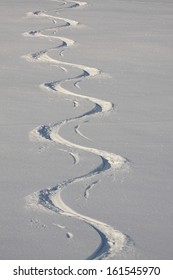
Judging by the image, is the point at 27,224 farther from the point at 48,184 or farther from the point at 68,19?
the point at 68,19

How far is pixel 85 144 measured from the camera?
4648 millimetres

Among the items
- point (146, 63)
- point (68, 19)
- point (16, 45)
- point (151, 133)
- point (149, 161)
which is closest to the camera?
point (149, 161)

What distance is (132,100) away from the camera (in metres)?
5.72

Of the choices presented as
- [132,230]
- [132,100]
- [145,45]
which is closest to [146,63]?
[145,45]

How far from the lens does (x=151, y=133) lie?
4.93 metres

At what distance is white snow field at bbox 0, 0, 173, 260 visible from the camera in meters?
3.47

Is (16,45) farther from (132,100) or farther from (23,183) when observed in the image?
(23,183)

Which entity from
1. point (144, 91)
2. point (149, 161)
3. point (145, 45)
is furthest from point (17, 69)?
point (149, 161)

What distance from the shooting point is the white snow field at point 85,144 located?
3469 millimetres

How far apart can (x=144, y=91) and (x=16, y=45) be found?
6.47 ft

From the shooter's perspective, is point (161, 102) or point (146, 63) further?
point (146, 63)

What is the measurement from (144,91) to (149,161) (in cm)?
166

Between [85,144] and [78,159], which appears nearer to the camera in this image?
[78,159]

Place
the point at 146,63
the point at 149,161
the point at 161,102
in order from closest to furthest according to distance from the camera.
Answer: the point at 149,161 → the point at 161,102 → the point at 146,63
